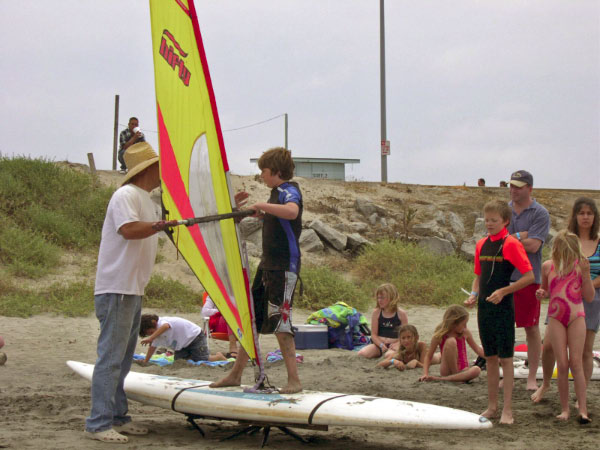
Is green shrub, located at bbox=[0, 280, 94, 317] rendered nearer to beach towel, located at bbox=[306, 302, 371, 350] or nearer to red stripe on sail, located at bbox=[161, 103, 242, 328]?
beach towel, located at bbox=[306, 302, 371, 350]

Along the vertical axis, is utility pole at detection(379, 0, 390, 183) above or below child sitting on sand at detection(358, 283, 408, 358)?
above

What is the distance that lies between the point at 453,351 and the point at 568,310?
1.63m

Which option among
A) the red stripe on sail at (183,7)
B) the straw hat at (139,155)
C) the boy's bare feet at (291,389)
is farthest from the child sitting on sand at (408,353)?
the red stripe on sail at (183,7)

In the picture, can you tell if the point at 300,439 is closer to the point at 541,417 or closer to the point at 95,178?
the point at 541,417

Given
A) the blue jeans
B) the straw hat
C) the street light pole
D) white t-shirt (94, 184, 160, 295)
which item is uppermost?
the street light pole

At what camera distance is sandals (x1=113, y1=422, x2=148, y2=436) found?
4.46 m

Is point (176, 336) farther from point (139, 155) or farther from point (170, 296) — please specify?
point (170, 296)

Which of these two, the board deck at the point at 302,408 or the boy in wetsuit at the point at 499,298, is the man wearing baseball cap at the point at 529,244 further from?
the board deck at the point at 302,408

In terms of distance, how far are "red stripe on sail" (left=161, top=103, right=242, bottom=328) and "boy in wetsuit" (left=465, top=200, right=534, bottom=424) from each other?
67.7 inches

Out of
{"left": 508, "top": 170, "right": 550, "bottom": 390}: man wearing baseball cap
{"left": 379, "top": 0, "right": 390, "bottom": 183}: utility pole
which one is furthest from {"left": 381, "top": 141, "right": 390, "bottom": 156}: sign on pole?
{"left": 508, "top": 170, "right": 550, "bottom": 390}: man wearing baseball cap

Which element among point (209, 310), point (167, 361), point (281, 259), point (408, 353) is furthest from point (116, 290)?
point (209, 310)

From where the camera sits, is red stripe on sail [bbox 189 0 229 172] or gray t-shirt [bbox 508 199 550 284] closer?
red stripe on sail [bbox 189 0 229 172]

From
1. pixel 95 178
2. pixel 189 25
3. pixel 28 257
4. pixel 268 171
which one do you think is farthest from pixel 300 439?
pixel 95 178

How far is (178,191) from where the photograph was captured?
14.2ft
